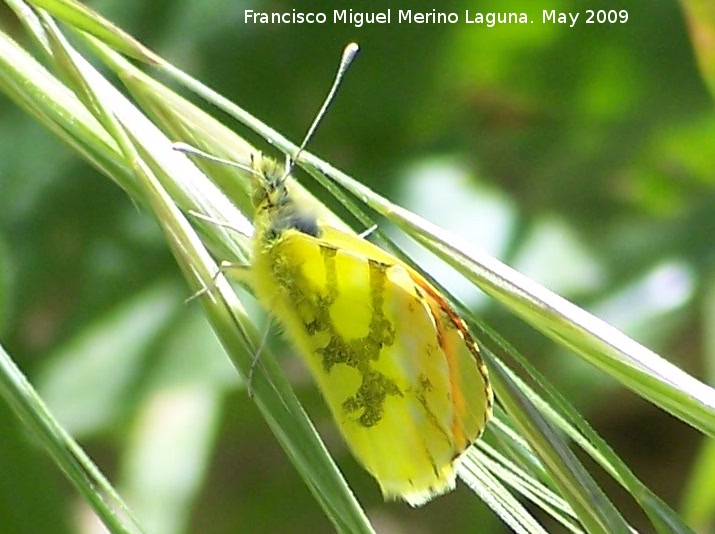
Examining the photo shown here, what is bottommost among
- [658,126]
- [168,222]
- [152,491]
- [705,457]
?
[705,457]

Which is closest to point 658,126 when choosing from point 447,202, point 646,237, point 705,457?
point 646,237

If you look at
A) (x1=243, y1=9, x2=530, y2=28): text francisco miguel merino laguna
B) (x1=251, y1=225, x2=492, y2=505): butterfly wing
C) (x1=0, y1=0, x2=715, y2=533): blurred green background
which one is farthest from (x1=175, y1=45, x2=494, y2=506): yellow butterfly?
(x1=243, y1=9, x2=530, y2=28): text francisco miguel merino laguna

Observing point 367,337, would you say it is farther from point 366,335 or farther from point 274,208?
point 274,208

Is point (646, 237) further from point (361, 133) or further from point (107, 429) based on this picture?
point (107, 429)

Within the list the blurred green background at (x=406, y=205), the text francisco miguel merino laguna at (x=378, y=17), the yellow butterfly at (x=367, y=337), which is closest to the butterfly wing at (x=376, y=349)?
the yellow butterfly at (x=367, y=337)

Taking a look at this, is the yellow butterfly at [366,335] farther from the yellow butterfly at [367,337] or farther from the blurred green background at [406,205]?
the blurred green background at [406,205]

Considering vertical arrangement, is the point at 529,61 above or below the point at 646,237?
above
